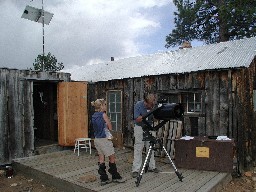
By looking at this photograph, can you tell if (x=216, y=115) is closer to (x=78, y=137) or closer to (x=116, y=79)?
(x=116, y=79)

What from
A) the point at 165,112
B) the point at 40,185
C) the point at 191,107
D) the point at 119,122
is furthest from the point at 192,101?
the point at 40,185

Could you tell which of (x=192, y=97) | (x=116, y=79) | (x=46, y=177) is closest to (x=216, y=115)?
(x=192, y=97)

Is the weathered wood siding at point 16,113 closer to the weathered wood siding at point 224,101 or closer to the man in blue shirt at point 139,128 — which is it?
the weathered wood siding at point 224,101

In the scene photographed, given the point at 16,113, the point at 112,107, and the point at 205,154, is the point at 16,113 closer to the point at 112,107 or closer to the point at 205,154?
the point at 112,107

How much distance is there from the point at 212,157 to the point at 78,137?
5.40 metres

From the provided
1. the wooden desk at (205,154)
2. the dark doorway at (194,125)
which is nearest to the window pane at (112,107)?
the dark doorway at (194,125)

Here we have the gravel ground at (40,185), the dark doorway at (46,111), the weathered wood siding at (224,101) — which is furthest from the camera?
the dark doorway at (46,111)

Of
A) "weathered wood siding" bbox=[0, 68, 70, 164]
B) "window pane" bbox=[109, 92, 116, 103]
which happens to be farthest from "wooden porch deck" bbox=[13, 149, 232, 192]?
"window pane" bbox=[109, 92, 116, 103]

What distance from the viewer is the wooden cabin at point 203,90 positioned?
7562 millimetres

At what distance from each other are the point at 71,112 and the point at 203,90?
5.15 metres

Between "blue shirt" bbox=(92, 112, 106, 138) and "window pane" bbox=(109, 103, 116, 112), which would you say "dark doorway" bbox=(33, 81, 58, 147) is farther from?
"blue shirt" bbox=(92, 112, 106, 138)

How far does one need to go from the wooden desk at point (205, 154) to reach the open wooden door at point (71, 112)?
449 cm

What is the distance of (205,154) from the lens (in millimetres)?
6906

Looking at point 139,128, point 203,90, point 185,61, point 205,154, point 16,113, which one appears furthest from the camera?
point 185,61
